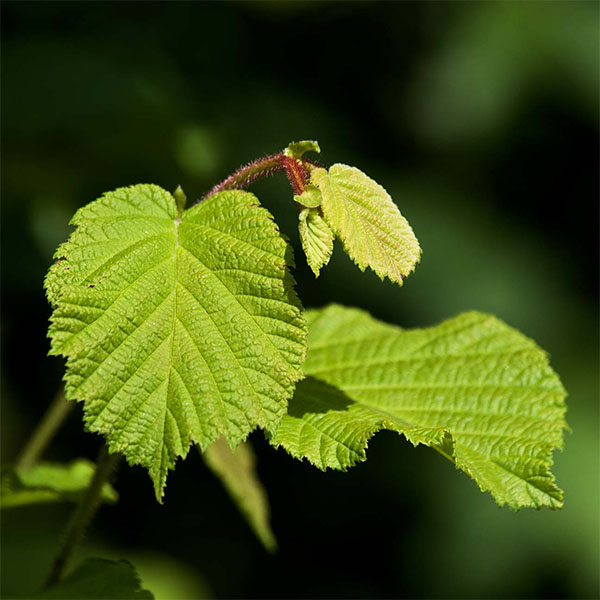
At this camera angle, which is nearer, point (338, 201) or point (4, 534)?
point (338, 201)

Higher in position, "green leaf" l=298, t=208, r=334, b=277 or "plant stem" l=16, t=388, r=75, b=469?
"green leaf" l=298, t=208, r=334, b=277

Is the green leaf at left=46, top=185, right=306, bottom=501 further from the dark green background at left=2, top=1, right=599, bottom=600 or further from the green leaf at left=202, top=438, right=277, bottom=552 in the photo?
the dark green background at left=2, top=1, right=599, bottom=600

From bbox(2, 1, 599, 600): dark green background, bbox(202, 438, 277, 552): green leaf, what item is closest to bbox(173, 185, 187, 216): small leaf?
bbox(202, 438, 277, 552): green leaf

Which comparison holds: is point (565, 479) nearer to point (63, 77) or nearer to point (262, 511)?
point (262, 511)

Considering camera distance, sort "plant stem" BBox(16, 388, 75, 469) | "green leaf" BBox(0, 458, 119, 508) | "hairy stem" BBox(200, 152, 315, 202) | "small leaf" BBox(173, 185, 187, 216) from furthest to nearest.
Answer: "plant stem" BBox(16, 388, 75, 469) → "green leaf" BBox(0, 458, 119, 508) → "small leaf" BBox(173, 185, 187, 216) → "hairy stem" BBox(200, 152, 315, 202)

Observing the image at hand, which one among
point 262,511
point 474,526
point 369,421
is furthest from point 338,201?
point 474,526

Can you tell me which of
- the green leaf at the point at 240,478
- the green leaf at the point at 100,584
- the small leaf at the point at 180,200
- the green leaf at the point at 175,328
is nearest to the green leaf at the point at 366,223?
the green leaf at the point at 175,328
